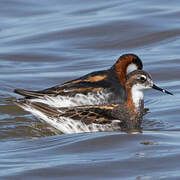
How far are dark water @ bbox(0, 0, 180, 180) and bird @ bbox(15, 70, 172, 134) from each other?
0.87 feet

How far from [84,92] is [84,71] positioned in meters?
2.62

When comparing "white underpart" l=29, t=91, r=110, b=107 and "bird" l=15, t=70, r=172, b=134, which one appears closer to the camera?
"bird" l=15, t=70, r=172, b=134

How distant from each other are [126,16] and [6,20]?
3.24 meters

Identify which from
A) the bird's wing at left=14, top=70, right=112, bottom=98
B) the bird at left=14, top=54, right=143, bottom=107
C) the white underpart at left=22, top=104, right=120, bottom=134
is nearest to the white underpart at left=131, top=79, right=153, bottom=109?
the white underpart at left=22, top=104, right=120, bottom=134

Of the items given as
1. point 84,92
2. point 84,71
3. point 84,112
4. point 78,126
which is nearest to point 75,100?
point 84,92

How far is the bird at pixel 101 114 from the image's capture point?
1092 cm

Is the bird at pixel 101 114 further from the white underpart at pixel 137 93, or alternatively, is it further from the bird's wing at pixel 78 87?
the bird's wing at pixel 78 87

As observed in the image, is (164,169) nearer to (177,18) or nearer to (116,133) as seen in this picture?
(116,133)

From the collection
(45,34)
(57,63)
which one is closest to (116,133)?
(57,63)

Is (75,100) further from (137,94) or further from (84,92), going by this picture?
(137,94)

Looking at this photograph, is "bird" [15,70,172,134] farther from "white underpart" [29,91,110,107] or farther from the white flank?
"white underpart" [29,91,110,107]

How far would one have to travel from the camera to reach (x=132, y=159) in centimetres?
907

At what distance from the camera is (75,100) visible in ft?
41.0

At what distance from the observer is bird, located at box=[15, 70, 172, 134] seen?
10922 millimetres
